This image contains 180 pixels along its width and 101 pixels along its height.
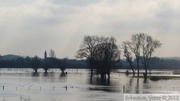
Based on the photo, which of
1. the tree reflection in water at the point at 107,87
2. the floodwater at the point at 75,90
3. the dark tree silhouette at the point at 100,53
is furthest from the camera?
the dark tree silhouette at the point at 100,53

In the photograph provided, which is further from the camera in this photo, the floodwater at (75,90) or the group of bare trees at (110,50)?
the group of bare trees at (110,50)

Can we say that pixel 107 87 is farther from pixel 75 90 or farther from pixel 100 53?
pixel 100 53

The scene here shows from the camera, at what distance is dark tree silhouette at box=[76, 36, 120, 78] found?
10628 cm

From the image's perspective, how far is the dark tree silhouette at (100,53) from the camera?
106 m

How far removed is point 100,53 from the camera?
365ft

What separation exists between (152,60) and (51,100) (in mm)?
83101

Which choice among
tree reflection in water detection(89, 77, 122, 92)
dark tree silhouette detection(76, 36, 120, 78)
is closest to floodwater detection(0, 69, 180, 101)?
tree reflection in water detection(89, 77, 122, 92)

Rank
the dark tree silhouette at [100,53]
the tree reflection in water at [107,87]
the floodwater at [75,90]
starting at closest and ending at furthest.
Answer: the floodwater at [75,90]
the tree reflection in water at [107,87]
the dark tree silhouette at [100,53]

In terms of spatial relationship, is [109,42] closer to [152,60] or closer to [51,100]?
[152,60]

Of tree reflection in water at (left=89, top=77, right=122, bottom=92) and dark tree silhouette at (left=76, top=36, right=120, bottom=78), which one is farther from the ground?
dark tree silhouette at (left=76, top=36, right=120, bottom=78)

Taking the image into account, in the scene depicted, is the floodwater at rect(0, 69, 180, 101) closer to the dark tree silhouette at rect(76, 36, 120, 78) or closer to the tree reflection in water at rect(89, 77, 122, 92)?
the tree reflection in water at rect(89, 77, 122, 92)

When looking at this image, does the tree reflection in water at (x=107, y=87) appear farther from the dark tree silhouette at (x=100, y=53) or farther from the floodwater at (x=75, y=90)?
the dark tree silhouette at (x=100, y=53)

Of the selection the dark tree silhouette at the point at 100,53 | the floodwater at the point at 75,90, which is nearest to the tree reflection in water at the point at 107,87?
the floodwater at the point at 75,90

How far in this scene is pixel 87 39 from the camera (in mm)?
124125
